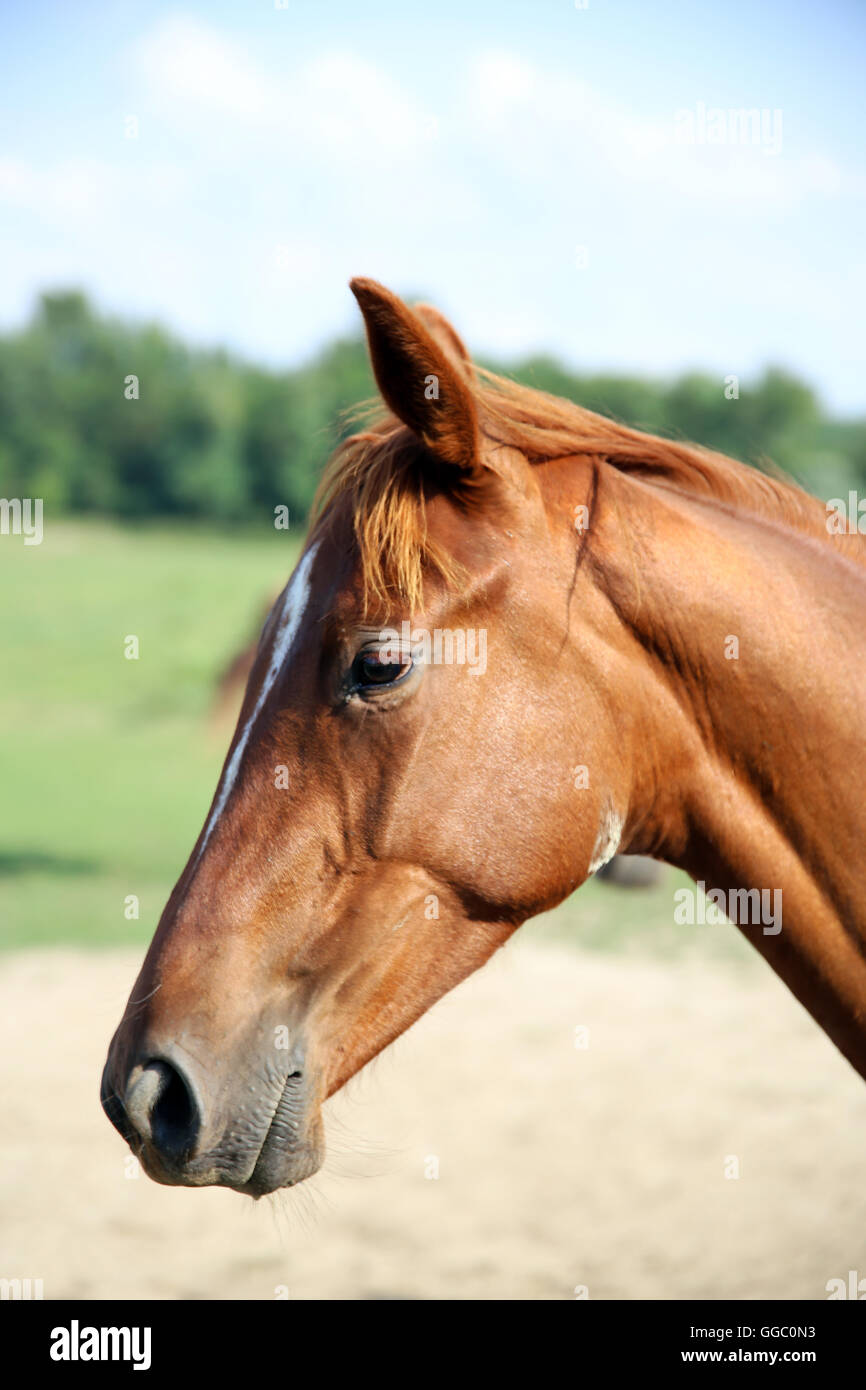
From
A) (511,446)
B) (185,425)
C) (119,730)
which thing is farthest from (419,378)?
(185,425)

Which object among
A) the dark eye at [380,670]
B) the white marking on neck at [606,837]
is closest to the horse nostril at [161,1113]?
the dark eye at [380,670]

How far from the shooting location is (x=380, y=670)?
1.95 meters

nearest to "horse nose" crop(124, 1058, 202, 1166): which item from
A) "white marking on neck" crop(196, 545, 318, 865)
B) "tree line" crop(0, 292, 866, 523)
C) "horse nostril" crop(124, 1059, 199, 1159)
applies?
"horse nostril" crop(124, 1059, 199, 1159)

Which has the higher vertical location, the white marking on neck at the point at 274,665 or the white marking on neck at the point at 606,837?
the white marking on neck at the point at 274,665

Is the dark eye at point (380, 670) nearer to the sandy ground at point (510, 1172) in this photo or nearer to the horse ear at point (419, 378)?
the horse ear at point (419, 378)

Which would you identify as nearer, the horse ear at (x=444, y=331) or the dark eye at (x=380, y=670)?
Answer: the dark eye at (x=380, y=670)

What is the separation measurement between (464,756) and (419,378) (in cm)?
66

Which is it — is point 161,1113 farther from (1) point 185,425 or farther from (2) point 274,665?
(1) point 185,425

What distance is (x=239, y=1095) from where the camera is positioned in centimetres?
183

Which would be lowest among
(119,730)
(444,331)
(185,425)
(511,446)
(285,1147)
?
(119,730)

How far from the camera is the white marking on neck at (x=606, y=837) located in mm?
2084

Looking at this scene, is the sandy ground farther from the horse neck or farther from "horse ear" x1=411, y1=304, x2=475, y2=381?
"horse ear" x1=411, y1=304, x2=475, y2=381

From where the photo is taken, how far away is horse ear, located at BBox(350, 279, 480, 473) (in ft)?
6.21
